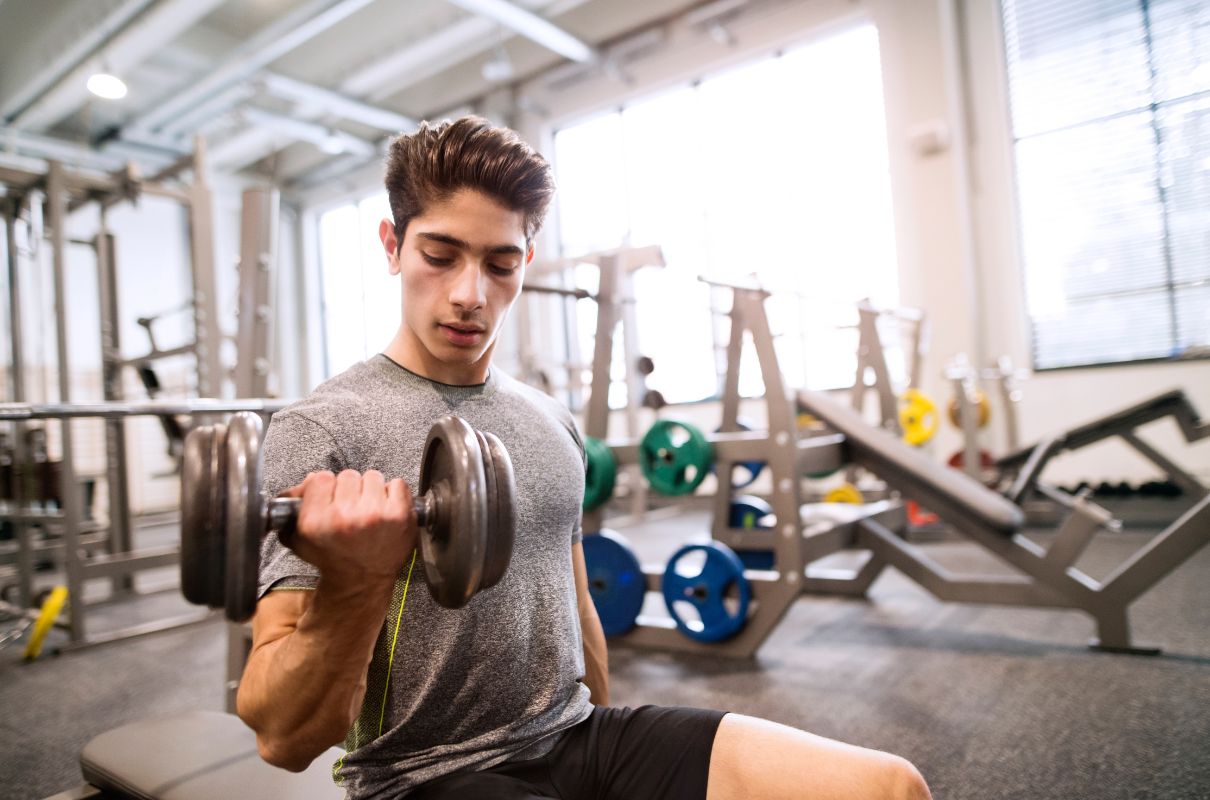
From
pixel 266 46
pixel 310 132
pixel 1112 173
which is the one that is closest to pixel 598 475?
pixel 1112 173

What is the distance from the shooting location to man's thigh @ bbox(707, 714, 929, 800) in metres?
0.73

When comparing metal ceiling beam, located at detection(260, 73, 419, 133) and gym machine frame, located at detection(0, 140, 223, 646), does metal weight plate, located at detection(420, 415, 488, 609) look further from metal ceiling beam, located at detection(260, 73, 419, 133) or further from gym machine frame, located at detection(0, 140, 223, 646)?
metal ceiling beam, located at detection(260, 73, 419, 133)

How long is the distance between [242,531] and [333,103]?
7.38 m

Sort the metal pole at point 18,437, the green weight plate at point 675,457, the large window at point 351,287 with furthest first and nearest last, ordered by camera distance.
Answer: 1. the large window at point 351,287
2. the metal pole at point 18,437
3. the green weight plate at point 675,457

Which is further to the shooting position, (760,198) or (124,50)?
(760,198)

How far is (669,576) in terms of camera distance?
236 centimetres

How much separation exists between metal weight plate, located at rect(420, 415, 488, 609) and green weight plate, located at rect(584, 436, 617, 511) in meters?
1.73

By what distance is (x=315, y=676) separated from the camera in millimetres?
632

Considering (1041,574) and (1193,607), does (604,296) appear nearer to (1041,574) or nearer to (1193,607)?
(1041,574)

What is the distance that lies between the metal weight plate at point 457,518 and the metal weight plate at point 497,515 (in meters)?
0.01

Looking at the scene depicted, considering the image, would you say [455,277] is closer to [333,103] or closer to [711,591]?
[711,591]

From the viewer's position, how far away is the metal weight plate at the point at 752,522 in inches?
104

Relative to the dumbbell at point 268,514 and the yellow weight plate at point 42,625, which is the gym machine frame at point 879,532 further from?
the yellow weight plate at point 42,625

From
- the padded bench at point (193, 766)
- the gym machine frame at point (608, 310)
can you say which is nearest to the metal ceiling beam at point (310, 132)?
the gym machine frame at point (608, 310)
